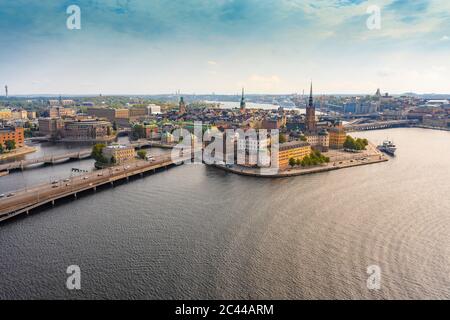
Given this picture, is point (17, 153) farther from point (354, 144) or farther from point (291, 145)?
point (354, 144)

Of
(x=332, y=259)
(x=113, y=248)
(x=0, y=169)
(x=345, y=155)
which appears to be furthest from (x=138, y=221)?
(x=345, y=155)

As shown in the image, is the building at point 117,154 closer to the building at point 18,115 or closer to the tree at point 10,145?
the tree at point 10,145

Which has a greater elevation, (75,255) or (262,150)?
(262,150)

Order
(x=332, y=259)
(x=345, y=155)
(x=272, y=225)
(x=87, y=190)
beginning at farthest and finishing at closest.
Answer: (x=345, y=155)
(x=87, y=190)
(x=272, y=225)
(x=332, y=259)

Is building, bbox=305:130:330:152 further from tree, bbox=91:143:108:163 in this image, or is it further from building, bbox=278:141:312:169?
tree, bbox=91:143:108:163

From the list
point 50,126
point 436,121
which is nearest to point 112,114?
point 50,126

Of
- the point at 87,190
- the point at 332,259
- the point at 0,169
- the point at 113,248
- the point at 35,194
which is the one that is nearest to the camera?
the point at 332,259

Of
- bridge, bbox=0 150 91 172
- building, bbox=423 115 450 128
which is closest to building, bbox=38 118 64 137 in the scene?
bridge, bbox=0 150 91 172
